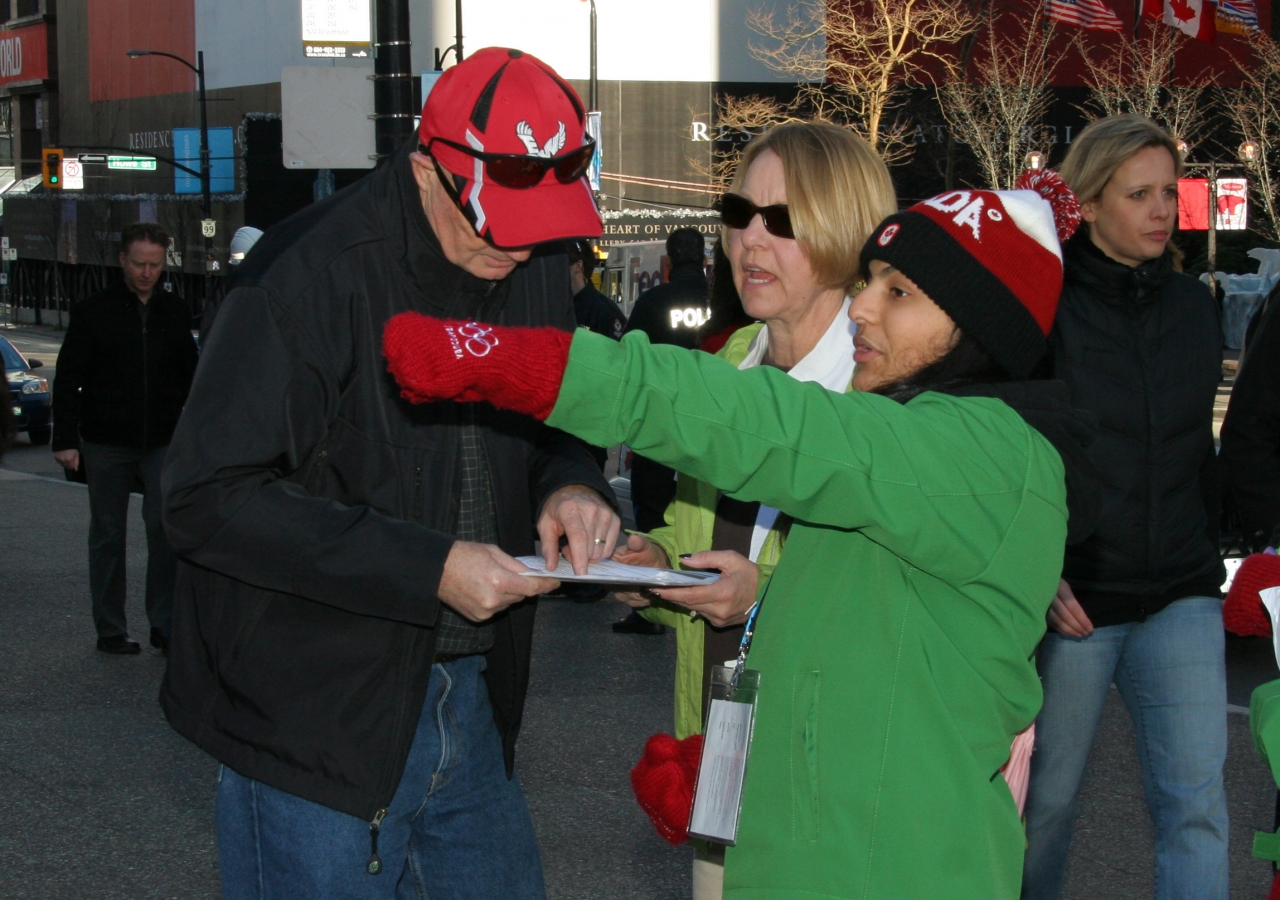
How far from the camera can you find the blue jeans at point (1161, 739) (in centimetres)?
373

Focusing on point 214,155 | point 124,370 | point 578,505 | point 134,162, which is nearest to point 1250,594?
point 578,505

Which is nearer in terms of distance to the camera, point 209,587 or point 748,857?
point 748,857

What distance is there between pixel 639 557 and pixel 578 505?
0.43 m

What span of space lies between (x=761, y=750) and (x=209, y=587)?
3.11 feet

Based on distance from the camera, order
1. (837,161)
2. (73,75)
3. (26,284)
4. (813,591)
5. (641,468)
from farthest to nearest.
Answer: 1. (26,284)
2. (73,75)
3. (641,468)
4. (837,161)
5. (813,591)

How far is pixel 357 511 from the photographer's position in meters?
2.32

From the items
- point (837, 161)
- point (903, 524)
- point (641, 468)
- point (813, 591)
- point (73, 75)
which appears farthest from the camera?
point (73, 75)

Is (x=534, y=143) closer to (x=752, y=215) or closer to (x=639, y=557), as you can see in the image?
(x=752, y=215)

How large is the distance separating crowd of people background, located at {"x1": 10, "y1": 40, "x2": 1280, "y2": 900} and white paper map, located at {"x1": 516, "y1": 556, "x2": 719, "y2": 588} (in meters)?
0.04

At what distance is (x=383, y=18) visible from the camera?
332 inches

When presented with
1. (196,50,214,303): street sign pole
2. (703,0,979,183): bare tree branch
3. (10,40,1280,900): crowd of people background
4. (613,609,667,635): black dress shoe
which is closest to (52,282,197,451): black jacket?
(613,609,667,635): black dress shoe

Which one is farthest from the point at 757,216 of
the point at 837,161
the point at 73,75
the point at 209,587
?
the point at 73,75

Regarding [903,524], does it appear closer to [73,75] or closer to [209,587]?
[209,587]

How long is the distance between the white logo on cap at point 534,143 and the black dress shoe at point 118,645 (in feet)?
20.1
